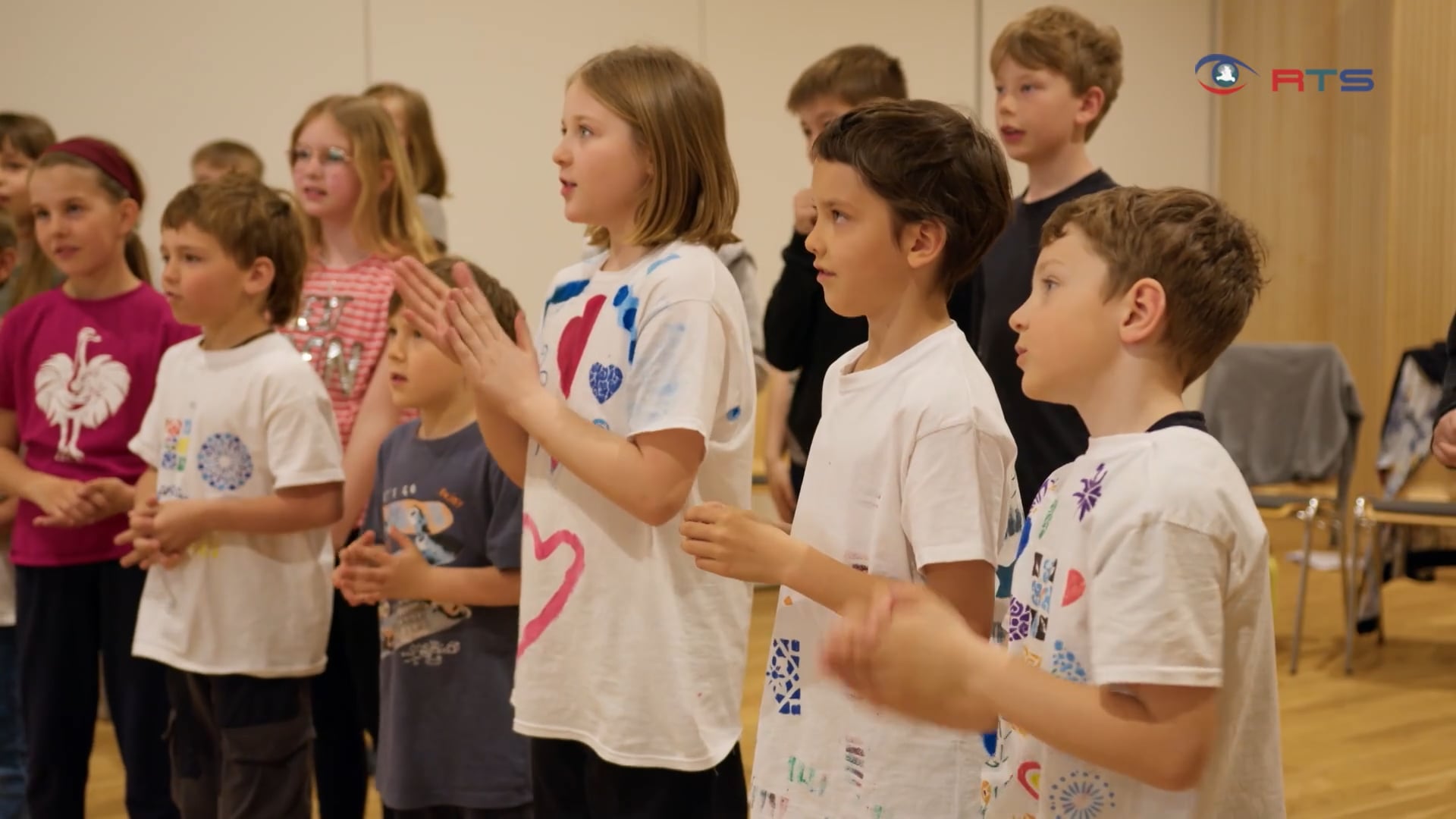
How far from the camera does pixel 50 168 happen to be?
2836mm

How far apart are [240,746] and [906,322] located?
1.49 meters

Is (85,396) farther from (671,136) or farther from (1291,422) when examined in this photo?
(1291,422)

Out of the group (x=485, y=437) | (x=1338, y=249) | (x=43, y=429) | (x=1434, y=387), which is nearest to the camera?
(x=485, y=437)

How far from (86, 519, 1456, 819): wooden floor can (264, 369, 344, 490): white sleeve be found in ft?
3.87

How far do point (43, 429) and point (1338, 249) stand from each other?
4.88 metres

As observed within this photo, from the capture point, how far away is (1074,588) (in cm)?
126

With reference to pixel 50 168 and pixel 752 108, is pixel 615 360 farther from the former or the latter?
pixel 752 108

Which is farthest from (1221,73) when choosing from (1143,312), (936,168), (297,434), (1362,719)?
(1143,312)

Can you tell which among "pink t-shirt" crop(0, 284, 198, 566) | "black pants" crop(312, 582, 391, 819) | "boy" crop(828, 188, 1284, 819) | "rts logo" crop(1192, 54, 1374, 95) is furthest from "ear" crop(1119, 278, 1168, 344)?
"rts logo" crop(1192, 54, 1374, 95)

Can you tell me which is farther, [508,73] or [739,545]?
[508,73]

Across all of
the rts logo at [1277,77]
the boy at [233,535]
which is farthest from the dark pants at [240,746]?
the rts logo at [1277,77]

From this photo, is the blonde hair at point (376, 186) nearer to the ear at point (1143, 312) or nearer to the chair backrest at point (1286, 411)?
the ear at point (1143, 312)

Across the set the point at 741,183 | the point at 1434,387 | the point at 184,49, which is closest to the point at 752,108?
the point at 741,183

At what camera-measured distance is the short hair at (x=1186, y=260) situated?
1.28m
